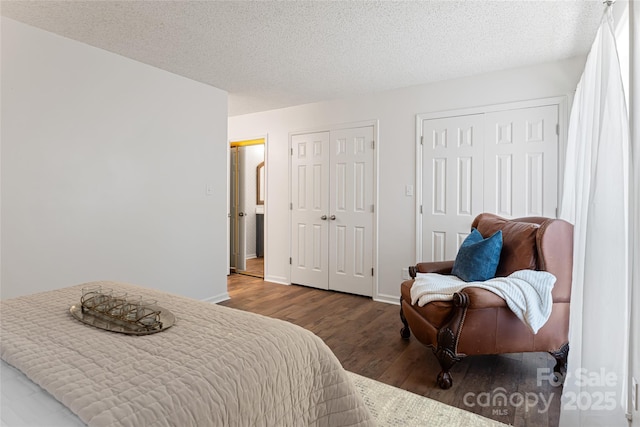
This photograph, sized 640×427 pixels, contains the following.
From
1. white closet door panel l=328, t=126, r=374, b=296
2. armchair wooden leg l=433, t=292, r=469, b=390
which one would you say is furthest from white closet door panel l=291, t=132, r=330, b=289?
armchair wooden leg l=433, t=292, r=469, b=390

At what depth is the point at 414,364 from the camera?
241cm

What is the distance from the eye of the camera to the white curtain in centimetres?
146

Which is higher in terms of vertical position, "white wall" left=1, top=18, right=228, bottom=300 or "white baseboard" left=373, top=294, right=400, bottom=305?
"white wall" left=1, top=18, right=228, bottom=300

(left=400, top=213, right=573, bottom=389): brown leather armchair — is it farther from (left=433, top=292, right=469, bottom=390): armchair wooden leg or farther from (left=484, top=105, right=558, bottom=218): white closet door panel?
(left=484, top=105, right=558, bottom=218): white closet door panel

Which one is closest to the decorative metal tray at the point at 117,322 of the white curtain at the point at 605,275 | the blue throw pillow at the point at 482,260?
the white curtain at the point at 605,275

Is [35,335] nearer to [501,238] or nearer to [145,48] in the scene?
[145,48]

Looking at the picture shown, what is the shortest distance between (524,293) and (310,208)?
113 inches

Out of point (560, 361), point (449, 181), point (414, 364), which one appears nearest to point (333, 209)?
point (449, 181)

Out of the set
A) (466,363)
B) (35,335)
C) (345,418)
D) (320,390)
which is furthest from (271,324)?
(466,363)

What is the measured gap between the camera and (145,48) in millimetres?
2799

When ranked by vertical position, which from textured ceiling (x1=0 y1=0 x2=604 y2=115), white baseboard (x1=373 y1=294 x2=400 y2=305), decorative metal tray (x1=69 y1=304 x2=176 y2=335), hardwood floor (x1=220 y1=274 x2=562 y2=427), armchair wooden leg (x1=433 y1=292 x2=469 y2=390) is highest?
textured ceiling (x1=0 y1=0 x2=604 y2=115)

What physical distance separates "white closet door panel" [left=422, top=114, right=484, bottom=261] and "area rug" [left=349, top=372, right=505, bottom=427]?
6.04 ft

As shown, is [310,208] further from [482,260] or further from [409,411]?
[409,411]

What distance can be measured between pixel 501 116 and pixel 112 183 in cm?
357
